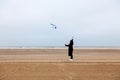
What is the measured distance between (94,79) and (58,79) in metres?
1.84

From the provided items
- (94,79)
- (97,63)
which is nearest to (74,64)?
(97,63)

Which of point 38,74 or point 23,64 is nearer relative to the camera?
point 38,74

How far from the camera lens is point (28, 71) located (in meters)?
26.0

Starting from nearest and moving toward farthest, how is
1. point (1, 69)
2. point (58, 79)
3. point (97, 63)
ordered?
point (58, 79), point (1, 69), point (97, 63)

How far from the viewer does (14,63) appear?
2764 cm

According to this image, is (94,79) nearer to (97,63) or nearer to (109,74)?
(109,74)

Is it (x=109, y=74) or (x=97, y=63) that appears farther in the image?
(x=97, y=63)

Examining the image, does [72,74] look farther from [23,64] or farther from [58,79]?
[23,64]

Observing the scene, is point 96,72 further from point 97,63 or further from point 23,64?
point 23,64

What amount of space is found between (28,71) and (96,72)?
144 inches

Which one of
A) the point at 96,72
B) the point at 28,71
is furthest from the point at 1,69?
the point at 96,72

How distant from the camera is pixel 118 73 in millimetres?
25703

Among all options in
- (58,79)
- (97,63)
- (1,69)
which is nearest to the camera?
(58,79)

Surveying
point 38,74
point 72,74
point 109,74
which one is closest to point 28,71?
point 38,74
